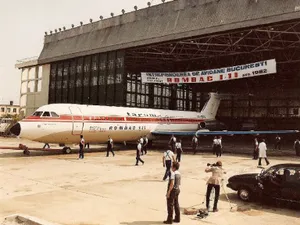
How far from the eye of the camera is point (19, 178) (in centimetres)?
1483

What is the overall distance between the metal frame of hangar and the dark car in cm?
2105

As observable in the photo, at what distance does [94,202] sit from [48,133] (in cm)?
1325

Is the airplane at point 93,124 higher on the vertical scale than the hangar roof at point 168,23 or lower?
lower

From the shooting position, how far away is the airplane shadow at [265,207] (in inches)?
403

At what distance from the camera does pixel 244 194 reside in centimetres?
1141

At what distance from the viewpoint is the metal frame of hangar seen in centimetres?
3479

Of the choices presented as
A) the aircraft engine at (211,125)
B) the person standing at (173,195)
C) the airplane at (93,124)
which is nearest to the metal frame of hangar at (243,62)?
the aircraft engine at (211,125)

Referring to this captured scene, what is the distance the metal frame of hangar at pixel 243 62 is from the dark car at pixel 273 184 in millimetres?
21048

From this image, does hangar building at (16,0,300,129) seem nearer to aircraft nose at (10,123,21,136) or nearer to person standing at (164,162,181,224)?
aircraft nose at (10,123,21,136)

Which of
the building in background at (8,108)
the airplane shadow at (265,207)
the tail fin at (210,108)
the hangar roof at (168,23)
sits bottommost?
the airplane shadow at (265,207)

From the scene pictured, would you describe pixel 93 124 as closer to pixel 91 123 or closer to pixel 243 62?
pixel 91 123

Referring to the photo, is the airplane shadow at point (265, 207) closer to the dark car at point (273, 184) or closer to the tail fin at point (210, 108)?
the dark car at point (273, 184)

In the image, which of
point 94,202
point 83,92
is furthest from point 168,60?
point 94,202

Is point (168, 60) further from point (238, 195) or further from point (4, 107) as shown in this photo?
point (4, 107)
